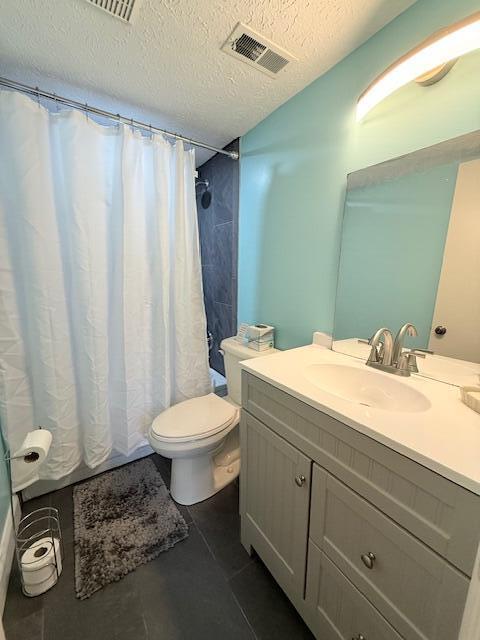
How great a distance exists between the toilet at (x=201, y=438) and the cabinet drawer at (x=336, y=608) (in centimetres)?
66

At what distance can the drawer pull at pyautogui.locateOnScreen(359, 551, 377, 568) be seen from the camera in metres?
0.65

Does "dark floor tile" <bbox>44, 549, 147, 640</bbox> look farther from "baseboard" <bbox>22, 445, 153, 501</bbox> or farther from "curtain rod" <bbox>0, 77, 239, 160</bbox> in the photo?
"curtain rod" <bbox>0, 77, 239, 160</bbox>

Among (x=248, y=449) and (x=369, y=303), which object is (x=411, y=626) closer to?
(x=248, y=449)

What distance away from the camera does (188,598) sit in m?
1.02

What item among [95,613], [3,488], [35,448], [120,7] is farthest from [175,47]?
[95,613]

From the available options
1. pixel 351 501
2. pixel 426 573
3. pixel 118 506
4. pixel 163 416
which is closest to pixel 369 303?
pixel 351 501

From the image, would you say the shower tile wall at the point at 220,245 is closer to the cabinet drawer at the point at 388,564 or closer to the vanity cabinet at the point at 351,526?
the vanity cabinet at the point at 351,526

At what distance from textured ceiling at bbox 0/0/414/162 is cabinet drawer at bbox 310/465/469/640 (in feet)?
5.13

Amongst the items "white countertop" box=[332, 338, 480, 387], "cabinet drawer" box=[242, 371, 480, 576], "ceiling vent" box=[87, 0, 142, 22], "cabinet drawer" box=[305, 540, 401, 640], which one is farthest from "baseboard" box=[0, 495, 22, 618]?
"ceiling vent" box=[87, 0, 142, 22]

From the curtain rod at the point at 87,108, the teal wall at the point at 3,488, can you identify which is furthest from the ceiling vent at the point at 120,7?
the teal wall at the point at 3,488

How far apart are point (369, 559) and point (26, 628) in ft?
4.02

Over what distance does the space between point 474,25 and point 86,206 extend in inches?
61.2

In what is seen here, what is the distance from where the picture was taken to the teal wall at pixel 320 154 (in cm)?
88

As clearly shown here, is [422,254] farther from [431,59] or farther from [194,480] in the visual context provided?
[194,480]
